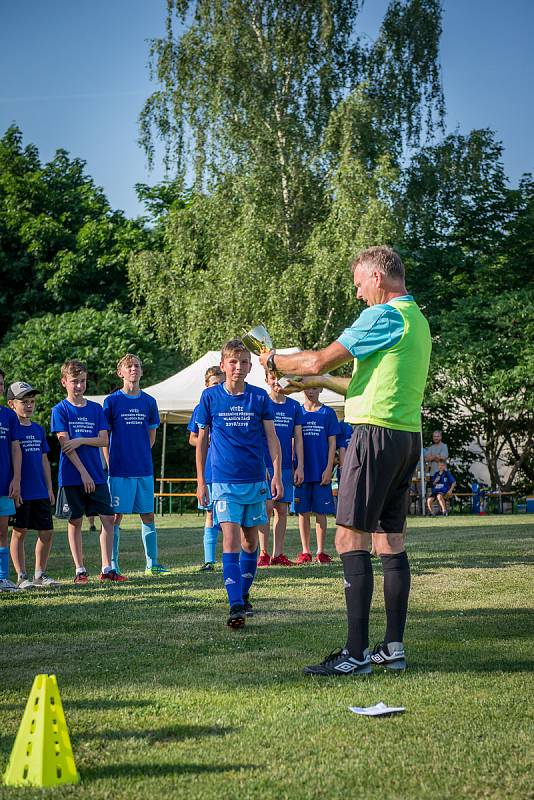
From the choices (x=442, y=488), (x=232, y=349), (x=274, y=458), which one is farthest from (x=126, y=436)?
(x=442, y=488)

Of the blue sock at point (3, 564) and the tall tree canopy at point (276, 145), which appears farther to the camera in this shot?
the tall tree canopy at point (276, 145)

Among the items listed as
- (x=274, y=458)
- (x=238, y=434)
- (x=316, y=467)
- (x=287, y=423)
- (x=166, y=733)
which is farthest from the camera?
(x=316, y=467)

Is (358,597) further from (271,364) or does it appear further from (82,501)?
(82,501)

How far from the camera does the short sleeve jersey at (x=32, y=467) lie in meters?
9.59

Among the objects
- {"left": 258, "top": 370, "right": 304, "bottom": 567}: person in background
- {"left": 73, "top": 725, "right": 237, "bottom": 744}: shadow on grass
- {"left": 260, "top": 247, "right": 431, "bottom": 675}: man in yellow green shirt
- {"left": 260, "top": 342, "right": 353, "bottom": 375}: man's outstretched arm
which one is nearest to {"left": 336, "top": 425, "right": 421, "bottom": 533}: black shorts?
{"left": 260, "top": 247, "right": 431, "bottom": 675}: man in yellow green shirt

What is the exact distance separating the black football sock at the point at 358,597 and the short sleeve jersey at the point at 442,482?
1935cm

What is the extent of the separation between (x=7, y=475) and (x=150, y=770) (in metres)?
6.18

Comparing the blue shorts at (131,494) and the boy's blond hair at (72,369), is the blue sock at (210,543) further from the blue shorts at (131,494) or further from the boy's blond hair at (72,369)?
the boy's blond hair at (72,369)

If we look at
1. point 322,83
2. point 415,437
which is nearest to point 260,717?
point 415,437

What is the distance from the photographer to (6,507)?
9.18 metres

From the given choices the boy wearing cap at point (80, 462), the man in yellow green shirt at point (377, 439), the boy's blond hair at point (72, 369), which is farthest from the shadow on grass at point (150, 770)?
the boy's blond hair at point (72, 369)

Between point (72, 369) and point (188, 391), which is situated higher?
point (188, 391)

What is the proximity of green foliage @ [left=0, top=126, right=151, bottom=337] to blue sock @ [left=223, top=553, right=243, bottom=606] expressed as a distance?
30199mm

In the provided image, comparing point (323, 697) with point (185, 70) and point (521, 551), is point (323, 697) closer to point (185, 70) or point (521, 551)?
point (521, 551)
